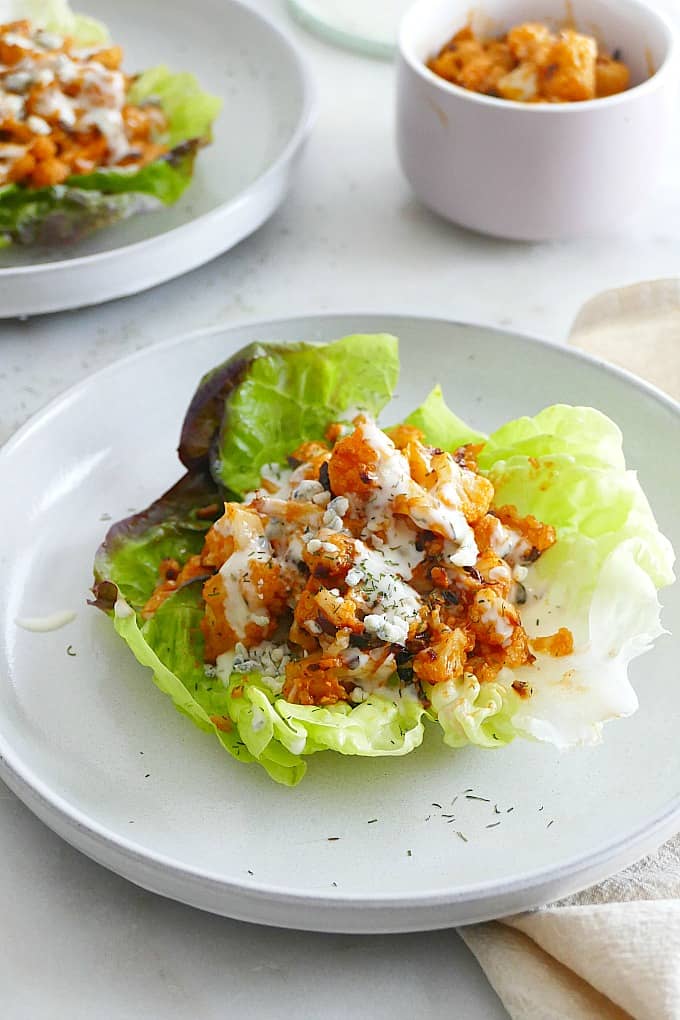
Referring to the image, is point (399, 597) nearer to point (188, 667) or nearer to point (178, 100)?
point (188, 667)

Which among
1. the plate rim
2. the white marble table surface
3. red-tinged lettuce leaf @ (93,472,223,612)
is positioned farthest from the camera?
the plate rim

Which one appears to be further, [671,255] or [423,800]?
[671,255]

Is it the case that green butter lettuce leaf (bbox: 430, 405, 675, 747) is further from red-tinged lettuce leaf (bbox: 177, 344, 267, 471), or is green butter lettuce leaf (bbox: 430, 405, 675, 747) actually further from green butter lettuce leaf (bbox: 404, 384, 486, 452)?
red-tinged lettuce leaf (bbox: 177, 344, 267, 471)

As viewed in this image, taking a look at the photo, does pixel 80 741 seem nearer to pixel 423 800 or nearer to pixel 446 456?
pixel 423 800

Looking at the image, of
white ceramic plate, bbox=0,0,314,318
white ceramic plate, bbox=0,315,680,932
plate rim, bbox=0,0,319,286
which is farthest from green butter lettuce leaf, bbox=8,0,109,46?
white ceramic plate, bbox=0,315,680,932

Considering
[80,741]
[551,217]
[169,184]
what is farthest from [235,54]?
[80,741]

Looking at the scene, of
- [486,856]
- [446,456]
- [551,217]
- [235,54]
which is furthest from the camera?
[235,54]

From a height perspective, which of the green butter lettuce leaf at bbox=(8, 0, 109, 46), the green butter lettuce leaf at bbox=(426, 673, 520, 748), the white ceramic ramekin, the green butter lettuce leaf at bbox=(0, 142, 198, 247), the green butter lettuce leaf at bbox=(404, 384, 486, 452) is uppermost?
the white ceramic ramekin

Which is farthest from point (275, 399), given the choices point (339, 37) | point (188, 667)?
point (339, 37)

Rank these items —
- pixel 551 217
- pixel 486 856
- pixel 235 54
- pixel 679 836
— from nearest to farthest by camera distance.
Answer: pixel 486 856 → pixel 679 836 → pixel 551 217 → pixel 235 54
